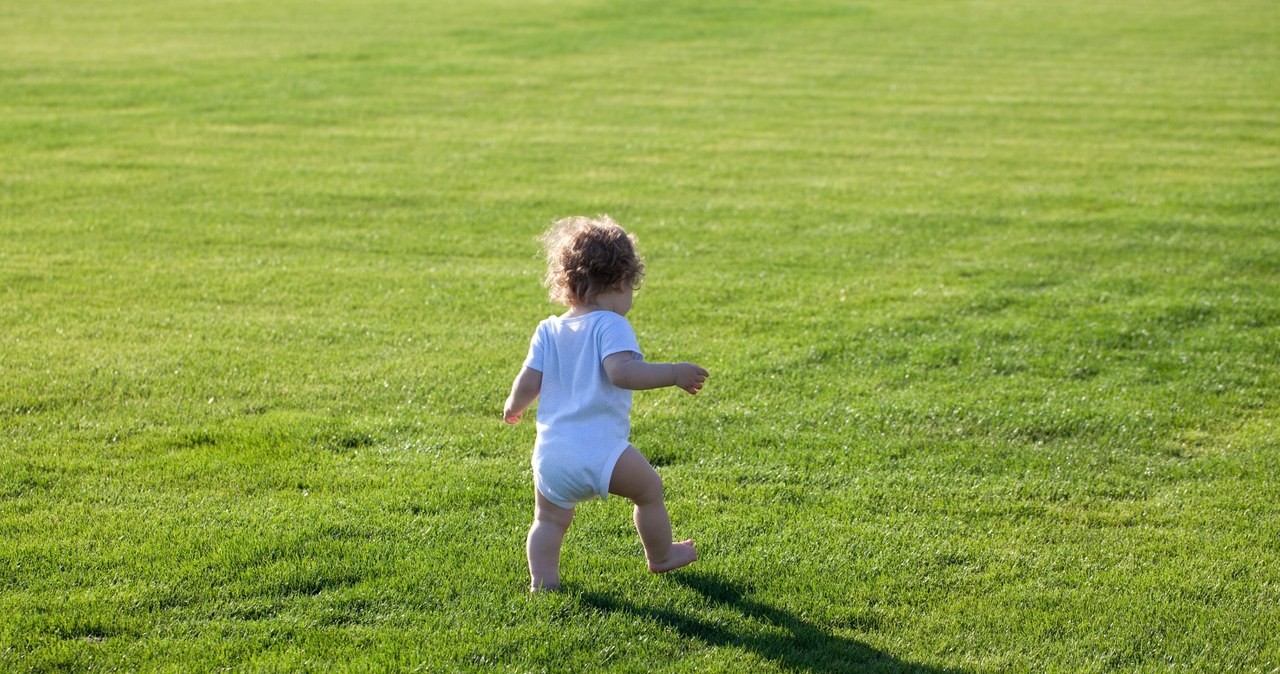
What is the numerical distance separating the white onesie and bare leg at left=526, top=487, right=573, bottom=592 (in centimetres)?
6

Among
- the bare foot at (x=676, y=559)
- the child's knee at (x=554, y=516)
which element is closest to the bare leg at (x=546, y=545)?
the child's knee at (x=554, y=516)

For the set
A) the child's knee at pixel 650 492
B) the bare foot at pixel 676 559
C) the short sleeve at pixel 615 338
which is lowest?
the bare foot at pixel 676 559

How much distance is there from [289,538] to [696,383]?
186cm

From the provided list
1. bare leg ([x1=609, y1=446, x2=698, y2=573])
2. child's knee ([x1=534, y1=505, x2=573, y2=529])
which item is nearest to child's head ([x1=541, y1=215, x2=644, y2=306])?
bare leg ([x1=609, y1=446, x2=698, y2=573])

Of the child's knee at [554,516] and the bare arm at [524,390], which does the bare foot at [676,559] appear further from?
the bare arm at [524,390]

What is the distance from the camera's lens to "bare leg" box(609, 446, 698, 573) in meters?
4.47

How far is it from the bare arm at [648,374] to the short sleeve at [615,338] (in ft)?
0.07

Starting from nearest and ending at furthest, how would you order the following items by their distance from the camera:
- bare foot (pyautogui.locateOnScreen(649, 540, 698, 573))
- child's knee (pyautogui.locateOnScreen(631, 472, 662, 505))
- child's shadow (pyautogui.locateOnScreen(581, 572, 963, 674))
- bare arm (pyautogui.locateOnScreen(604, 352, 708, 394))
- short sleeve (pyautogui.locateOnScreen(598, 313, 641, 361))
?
child's shadow (pyautogui.locateOnScreen(581, 572, 963, 674))
bare arm (pyautogui.locateOnScreen(604, 352, 708, 394))
short sleeve (pyautogui.locateOnScreen(598, 313, 641, 361))
child's knee (pyautogui.locateOnScreen(631, 472, 662, 505))
bare foot (pyautogui.locateOnScreen(649, 540, 698, 573))

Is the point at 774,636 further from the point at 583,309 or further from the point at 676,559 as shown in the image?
the point at 583,309

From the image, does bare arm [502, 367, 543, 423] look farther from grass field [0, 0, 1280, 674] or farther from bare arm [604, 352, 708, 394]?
grass field [0, 0, 1280, 674]

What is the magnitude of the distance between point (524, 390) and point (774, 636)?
1.31 metres

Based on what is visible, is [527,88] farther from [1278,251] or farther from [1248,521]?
[1248,521]

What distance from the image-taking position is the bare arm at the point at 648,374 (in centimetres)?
429

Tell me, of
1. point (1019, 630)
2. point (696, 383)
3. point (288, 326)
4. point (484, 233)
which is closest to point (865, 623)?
point (1019, 630)
